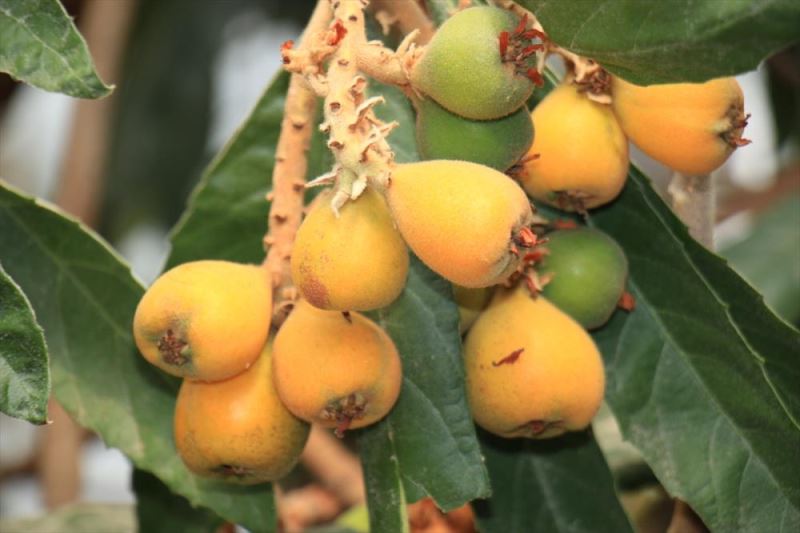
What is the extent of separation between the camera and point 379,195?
95 cm

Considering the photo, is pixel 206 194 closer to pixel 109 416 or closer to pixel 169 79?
pixel 109 416

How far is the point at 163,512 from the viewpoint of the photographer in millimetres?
1454

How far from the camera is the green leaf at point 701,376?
3.72 ft

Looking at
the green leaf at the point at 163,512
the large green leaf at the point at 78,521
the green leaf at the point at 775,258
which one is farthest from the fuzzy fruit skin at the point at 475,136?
the green leaf at the point at 775,258

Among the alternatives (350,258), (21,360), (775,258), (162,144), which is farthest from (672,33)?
(162,144)

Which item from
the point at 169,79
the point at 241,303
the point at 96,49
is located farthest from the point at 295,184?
→ the point at 169,79

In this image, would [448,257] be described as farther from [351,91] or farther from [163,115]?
[163,115]

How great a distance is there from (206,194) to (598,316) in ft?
1.30

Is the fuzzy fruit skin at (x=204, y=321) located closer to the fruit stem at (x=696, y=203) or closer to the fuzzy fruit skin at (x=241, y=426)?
the fuzzy fruit skin at (x=241, y=426)

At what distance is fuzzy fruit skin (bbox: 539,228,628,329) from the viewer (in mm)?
1127

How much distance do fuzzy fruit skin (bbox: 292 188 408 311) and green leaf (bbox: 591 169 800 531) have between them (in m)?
0.33

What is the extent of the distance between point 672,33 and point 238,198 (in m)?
0.55

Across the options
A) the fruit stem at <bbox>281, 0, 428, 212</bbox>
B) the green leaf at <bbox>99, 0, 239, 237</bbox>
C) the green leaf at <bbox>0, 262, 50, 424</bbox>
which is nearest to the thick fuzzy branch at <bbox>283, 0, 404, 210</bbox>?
the fruit stem at <bbox>281, 0, 428, 212</bbox>

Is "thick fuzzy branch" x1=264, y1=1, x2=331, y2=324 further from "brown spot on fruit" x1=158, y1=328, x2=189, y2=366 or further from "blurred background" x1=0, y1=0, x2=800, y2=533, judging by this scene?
"blurred background" x1=0, y1=0, x2=800, y2=533
